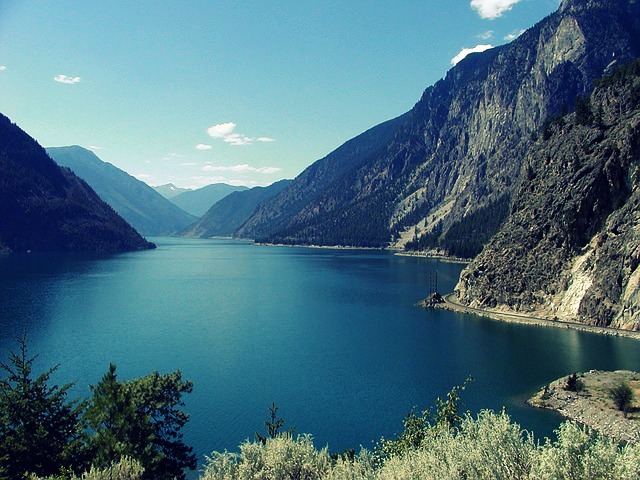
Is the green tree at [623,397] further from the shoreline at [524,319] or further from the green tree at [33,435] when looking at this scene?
the green tree at [33,435]

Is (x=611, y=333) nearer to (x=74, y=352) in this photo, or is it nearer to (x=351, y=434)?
(x=351, y=434)

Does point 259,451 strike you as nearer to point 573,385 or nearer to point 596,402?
point 596,402

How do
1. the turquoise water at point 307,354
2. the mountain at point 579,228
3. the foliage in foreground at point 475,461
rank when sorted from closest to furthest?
the foliage in foreground at point 475,461 < the turquoise water at point 307,354 < the mountain at point 579,228

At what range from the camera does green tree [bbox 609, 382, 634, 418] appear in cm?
6287

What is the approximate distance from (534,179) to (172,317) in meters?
115

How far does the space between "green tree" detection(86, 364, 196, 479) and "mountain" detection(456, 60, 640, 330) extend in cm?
9988

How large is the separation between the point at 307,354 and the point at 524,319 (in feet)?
195

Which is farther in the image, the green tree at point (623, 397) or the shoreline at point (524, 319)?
the shoreline at point (524, 319)

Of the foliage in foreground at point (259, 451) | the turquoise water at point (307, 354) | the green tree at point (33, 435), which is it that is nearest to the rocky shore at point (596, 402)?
the turquoise water at point (307, 354)

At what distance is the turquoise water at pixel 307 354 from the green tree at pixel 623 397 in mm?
8132

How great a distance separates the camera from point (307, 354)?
9988cm

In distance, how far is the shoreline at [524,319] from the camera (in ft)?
350

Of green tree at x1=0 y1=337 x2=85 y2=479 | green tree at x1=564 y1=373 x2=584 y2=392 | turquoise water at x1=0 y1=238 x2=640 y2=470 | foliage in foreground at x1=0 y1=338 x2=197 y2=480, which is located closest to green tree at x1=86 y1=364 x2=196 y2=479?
foliage in foreground at x1=0 y1=338 x2=197 y2=480

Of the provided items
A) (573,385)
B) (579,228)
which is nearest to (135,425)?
(573,385)
